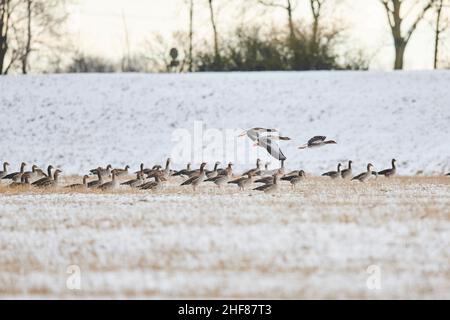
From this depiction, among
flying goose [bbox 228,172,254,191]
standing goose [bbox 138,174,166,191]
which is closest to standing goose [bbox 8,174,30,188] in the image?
standing goose [bbox 138,174,166,191]

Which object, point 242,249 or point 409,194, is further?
point 409,194

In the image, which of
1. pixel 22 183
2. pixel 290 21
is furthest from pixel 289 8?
pixel 22 183

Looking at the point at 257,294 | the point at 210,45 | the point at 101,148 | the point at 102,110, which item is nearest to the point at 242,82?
Answer: the point at 102,110

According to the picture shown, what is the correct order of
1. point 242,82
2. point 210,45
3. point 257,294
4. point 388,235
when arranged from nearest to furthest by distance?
point 257,294 < point 388,235 < point 242,82 < point 210,45

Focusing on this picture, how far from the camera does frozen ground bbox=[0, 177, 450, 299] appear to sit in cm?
1093

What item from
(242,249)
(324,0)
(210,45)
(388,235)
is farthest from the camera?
(210,45)

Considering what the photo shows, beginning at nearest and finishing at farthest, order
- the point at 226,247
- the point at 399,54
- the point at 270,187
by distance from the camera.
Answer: the point at 226,247
the point at 270,187
the point at 399,54

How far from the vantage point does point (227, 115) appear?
45000 millimetres

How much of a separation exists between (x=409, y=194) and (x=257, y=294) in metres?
13.5

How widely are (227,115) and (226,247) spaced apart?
104ft

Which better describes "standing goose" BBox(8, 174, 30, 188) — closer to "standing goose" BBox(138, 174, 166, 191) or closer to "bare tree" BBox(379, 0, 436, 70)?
"standing goose" BBox(138, 174, 166, 191)

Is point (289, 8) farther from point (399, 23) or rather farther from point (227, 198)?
point (227, 198)
